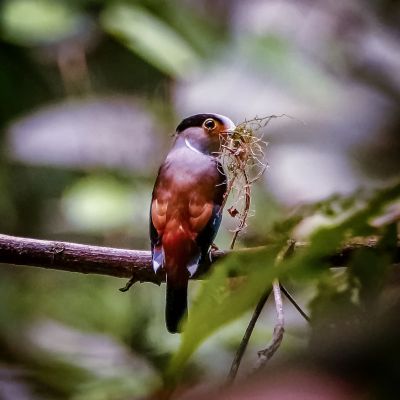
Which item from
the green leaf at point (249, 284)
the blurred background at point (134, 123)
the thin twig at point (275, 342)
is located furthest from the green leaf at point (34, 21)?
the green leaf at point (249, 284)

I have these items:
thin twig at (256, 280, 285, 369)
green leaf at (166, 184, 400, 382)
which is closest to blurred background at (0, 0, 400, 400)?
thin twig at (256, 280, 285, 369)

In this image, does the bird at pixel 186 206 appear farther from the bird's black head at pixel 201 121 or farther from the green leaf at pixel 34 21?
the green leaf at pixel 34 21

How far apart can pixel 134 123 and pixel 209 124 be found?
2.20 feet

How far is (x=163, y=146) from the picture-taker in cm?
118

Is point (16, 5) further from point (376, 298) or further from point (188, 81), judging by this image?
point (376, 298)

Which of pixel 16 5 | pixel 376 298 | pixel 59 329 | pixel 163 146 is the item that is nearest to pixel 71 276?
pixel 59 329

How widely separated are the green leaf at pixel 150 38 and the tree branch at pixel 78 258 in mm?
659

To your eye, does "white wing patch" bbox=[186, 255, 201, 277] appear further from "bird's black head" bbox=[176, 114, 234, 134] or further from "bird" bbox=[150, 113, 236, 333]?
"bird's black head" bbox=[176, 114, 234, 134]

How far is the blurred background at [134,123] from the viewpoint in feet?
3.47

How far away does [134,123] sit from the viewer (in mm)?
1333

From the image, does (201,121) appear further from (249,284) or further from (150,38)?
(150,38)

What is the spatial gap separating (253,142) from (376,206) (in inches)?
17.1

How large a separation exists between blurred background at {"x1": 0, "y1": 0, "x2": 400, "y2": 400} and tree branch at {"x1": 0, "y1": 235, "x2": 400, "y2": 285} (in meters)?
0.28

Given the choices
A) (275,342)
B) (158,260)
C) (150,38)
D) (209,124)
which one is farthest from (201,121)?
(150,38)
